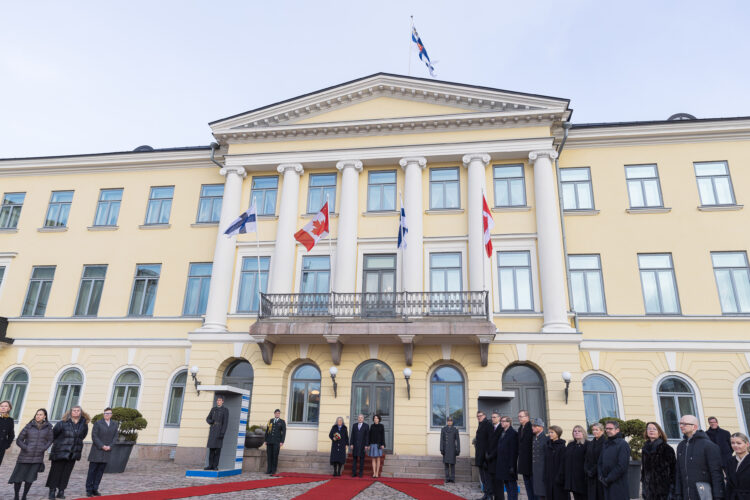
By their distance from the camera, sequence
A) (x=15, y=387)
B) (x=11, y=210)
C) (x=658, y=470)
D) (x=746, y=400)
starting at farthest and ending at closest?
(x=11, y=210), (x=15, y=387), (x=746, y=400), (x=658, y=470)

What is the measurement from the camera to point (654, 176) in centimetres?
1902

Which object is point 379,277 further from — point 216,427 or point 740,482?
point 740,482

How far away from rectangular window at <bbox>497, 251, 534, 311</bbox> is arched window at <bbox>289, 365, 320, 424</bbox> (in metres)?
6.91

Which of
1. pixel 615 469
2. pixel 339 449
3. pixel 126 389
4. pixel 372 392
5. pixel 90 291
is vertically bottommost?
pixel 339 449

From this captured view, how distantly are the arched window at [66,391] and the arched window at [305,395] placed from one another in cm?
873

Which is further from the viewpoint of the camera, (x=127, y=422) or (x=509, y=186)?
(x=509, y=186)

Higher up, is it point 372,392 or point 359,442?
point 372,392

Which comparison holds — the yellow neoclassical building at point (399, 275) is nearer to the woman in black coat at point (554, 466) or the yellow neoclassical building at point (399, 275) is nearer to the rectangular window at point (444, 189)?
Result: the rectangular window at point (444, 189)

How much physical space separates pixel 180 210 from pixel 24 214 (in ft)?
25.1

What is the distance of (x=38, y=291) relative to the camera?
21.8 meters

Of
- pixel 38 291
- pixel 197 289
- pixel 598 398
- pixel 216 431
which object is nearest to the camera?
pixel 216 431

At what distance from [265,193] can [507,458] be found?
14437 mm

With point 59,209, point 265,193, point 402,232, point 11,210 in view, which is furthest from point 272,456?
point 11,210

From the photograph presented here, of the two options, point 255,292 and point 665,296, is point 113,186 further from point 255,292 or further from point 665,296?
point 665,296
